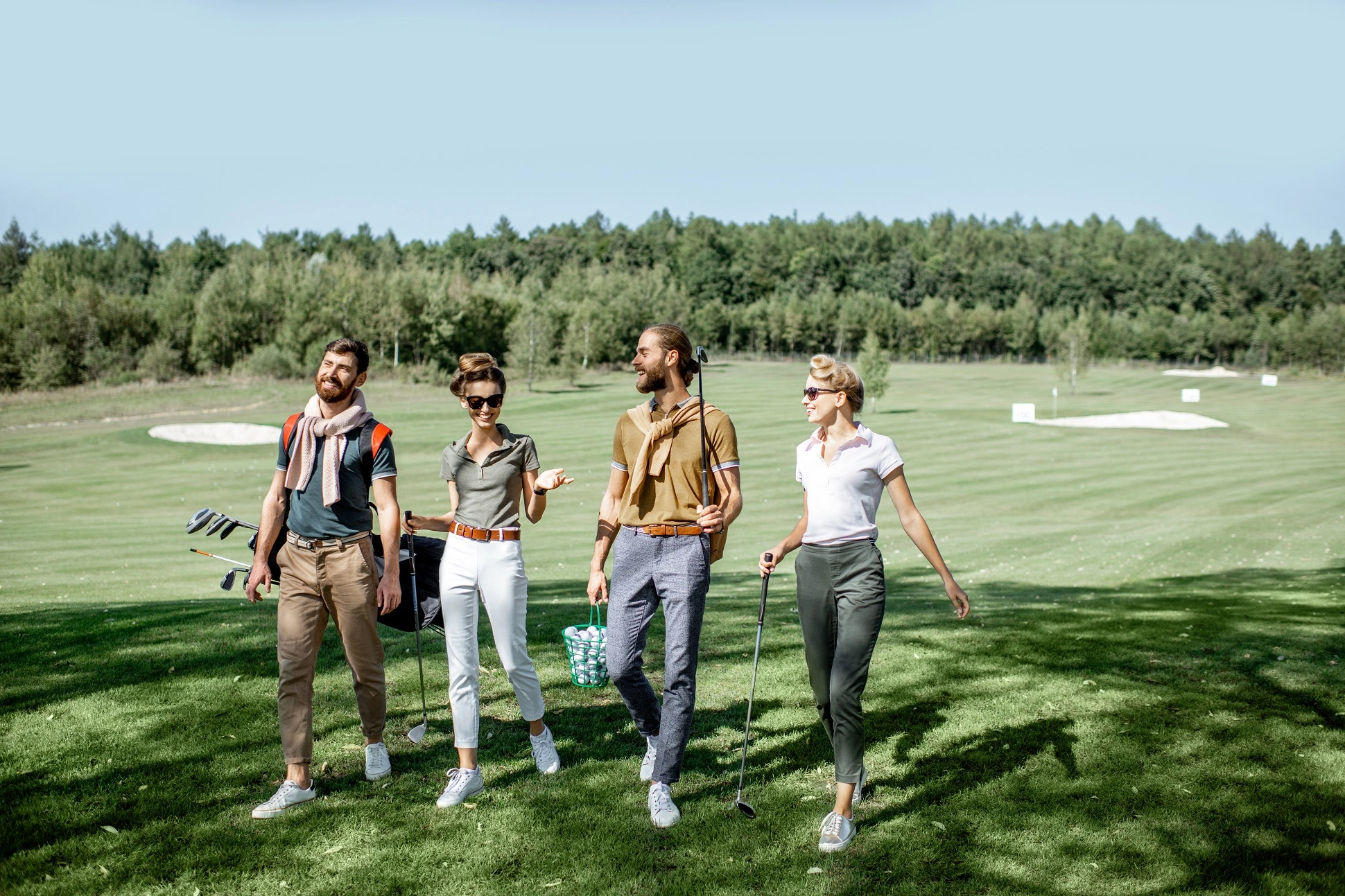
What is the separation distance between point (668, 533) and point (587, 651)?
157 centimetres

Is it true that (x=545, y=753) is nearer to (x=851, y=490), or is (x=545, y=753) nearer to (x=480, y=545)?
(x=480, y=545)

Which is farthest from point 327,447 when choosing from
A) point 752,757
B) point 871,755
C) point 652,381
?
point 871,755

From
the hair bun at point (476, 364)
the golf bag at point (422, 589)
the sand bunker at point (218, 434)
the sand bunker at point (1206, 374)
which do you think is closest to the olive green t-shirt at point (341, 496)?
the hair bun at point (476, 364)

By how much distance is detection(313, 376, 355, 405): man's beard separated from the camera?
5.06m

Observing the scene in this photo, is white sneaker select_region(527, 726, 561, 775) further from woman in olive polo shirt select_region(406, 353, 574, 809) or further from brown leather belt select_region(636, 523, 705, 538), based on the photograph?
brown leather belt select_region(636, 523, 705, 538)

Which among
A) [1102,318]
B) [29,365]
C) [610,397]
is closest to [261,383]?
[29,365]

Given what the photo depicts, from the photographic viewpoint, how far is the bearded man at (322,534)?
5.07 meters

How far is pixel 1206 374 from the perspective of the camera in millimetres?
93125

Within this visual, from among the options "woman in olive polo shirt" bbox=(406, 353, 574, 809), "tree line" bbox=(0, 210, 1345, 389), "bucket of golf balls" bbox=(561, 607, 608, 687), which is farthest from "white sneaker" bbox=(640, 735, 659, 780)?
"tree line" bbox=(0, 210, 1345, 389)

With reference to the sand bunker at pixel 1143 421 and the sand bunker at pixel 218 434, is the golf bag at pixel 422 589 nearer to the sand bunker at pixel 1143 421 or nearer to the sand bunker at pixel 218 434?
the sand bunker at pixel 218 434

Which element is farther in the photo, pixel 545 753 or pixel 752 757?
pixel 752 757

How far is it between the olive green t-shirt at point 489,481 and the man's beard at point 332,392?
2.05 feet

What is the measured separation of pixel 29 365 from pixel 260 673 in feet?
211

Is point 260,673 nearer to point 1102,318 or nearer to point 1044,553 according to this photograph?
point 1044,553
